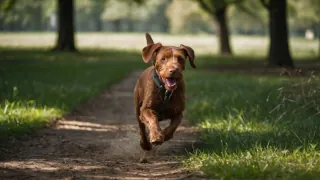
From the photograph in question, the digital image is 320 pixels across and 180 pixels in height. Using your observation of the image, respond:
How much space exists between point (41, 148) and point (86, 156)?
30.6 inches

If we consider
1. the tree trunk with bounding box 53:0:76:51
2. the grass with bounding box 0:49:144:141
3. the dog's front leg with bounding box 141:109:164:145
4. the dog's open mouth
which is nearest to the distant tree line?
the tree trunk with bounding box 53:0:76:51

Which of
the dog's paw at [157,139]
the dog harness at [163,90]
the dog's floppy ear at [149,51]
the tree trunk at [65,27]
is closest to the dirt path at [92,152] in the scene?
the dog's paw at [157,139]

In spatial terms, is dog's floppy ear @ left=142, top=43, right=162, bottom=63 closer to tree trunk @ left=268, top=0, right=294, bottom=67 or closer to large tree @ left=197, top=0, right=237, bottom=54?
tree trunk @ left=268, top=0, right=294, bottom=67

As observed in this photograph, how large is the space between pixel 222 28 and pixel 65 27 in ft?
32.6

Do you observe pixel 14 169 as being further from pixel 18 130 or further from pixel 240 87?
pixel 240 87

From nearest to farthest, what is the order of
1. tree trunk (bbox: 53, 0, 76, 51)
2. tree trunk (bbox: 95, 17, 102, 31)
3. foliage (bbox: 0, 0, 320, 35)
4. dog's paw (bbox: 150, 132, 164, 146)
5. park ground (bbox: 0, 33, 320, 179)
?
park ground (bbox: 0, 33, 320, 179) → dog's paw (bbox: 150, 132, 164, 146) → tree trunk (bbox: 53, 0, 76, 51) → foliage (bbox: 0, 0, 320, 35) → tree trunk (bbox: 95, 17, 102, 31)

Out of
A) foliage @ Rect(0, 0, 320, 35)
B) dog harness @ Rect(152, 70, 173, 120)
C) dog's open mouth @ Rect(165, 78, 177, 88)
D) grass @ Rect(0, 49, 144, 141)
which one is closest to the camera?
dog's open mouth @ Rect(165, 78, 177, 88)

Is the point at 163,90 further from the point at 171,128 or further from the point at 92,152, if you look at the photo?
the point at 92,152

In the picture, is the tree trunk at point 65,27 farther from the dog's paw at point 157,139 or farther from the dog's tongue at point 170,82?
the dog's paw at point 157,139

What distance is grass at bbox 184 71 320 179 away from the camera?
530 cm

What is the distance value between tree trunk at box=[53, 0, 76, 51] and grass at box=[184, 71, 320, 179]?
1990 centimetres

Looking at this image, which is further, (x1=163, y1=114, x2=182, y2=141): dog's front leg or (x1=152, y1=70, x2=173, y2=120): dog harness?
(x1=152, y1=70, x2=173, y2=120): dog harness

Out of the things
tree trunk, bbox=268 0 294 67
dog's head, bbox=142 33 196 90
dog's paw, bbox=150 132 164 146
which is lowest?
tree trunk, bbox=268 0 294 67

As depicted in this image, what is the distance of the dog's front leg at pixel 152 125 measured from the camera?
6004 mm
